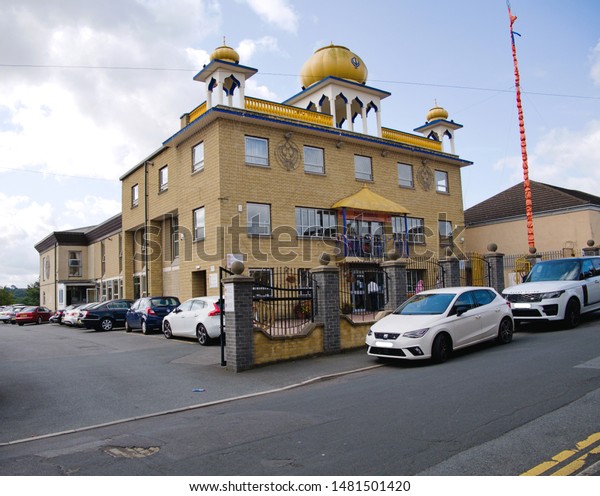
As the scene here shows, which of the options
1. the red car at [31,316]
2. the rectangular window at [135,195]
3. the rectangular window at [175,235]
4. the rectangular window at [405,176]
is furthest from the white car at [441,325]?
the red car at [31,316]

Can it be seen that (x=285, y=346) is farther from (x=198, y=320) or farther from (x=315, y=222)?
(x=315, y=222)

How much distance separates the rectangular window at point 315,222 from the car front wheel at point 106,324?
31.4ft

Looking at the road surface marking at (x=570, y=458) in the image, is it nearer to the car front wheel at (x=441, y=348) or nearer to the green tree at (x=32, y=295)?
the car front wheel at (x=441, y=348)

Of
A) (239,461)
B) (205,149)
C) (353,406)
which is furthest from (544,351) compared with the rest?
(205,149)

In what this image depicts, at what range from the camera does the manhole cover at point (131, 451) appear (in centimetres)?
576

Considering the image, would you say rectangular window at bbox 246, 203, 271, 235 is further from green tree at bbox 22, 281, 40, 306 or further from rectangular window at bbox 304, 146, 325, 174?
green tree at bbox 22, 281, 40, 306

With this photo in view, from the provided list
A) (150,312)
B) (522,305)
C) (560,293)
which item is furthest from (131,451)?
(150,312)

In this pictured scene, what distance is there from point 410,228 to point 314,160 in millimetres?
7446

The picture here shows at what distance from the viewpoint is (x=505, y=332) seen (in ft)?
40.6

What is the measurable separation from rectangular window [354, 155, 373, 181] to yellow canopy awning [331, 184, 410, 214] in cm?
61

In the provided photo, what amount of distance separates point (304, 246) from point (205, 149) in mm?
6344

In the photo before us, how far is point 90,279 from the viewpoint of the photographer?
45.5 m

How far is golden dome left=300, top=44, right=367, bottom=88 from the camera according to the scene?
93.4ft

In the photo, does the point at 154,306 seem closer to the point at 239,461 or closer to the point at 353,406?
the point at 353,406
